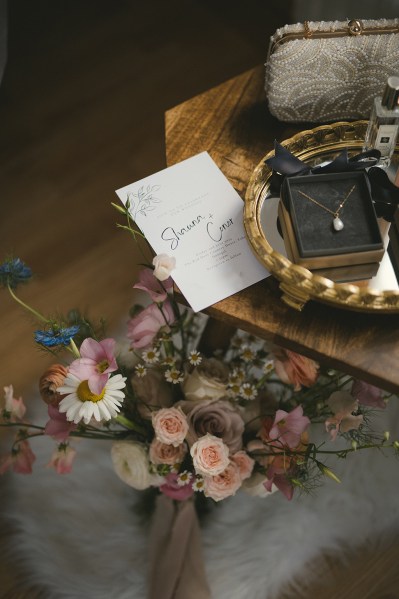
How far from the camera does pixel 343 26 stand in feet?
2.61

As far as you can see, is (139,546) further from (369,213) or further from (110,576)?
(369,213)

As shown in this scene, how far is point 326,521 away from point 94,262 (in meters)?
0.69

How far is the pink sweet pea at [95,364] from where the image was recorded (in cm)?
67

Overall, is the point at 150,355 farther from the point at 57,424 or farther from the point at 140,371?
A: the point at 57,424

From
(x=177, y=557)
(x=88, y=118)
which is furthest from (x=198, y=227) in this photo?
(x=88, y=118)

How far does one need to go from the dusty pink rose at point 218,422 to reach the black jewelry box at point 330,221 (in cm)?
23

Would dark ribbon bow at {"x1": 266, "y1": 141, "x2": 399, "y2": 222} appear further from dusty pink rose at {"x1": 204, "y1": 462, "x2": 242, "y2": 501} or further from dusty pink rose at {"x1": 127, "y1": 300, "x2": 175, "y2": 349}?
dusty pink rose at {"x1": 204, "y1": 462, "x2": 242, "y2": 501}

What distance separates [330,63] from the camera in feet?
2.62

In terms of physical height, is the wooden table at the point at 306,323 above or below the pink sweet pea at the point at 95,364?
below

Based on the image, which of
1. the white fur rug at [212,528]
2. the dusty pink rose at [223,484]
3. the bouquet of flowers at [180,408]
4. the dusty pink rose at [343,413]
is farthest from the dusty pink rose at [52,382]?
the white fur rug at [212,528]

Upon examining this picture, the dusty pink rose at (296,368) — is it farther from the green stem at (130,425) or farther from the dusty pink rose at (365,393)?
the green stem at (130,425)

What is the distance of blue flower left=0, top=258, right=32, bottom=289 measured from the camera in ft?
2.49

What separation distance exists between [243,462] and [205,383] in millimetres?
110

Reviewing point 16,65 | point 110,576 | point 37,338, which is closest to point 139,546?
point 110,576
